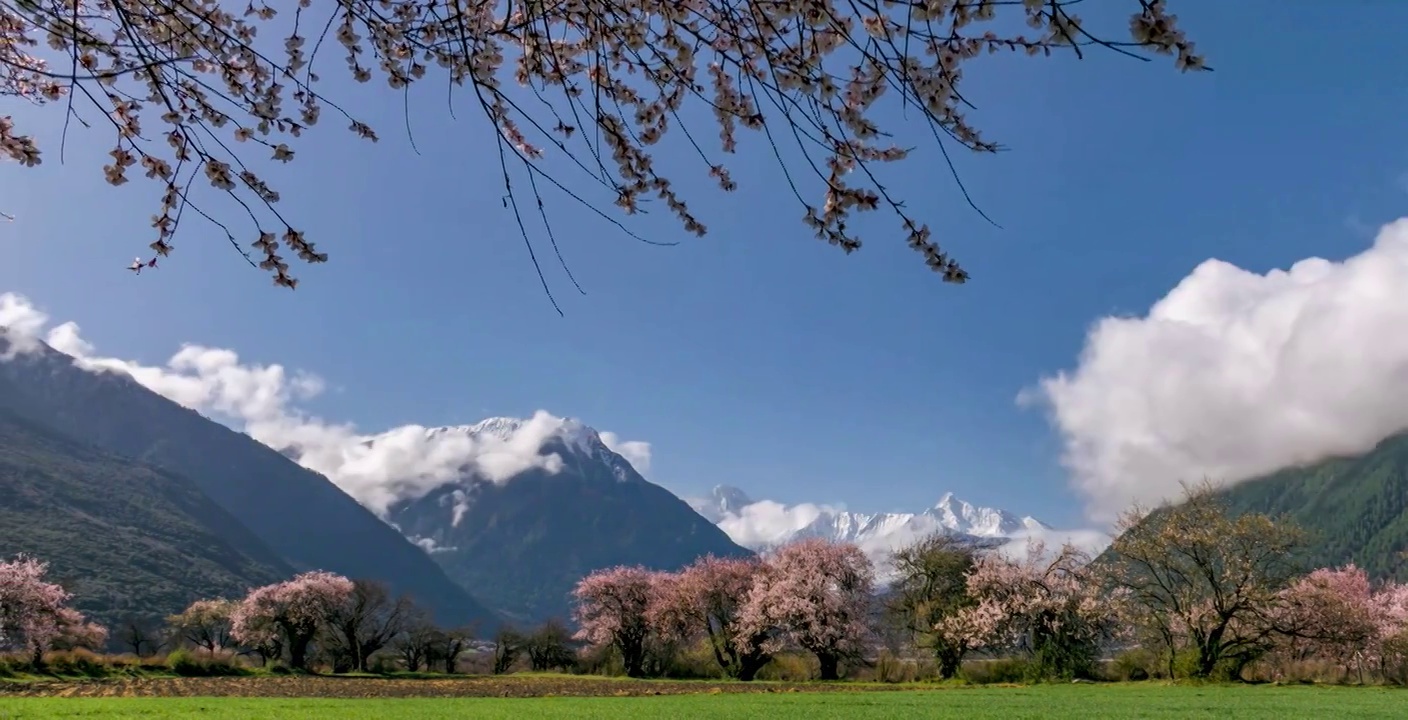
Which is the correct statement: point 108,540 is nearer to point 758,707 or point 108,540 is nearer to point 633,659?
point 633,659

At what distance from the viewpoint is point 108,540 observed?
152m

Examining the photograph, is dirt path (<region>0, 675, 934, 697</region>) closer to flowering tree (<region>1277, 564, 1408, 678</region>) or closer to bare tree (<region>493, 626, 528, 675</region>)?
flowering tree (<region>1277, 564, 1408, 678</region>)

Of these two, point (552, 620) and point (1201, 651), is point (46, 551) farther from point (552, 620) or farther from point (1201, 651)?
point (1201, 651)

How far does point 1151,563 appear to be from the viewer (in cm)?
3531

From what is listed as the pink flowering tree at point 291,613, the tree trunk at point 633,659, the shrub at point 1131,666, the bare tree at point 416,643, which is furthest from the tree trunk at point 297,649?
the shrub at point 1131,666

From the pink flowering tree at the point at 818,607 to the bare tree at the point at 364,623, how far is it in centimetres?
3256

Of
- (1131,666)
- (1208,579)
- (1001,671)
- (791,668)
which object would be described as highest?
(1208,579)

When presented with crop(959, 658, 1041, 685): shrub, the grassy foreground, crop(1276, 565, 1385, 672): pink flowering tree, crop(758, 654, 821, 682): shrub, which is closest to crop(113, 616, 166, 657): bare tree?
the grassy foreground

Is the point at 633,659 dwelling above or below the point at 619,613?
below

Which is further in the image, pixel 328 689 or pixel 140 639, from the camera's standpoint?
pixel 140 639

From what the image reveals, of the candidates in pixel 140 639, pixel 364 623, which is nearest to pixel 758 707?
pixel 364 623

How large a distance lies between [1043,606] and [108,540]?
179m

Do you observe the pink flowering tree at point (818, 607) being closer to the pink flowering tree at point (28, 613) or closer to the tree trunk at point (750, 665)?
the tree trunk at point (750, 665)

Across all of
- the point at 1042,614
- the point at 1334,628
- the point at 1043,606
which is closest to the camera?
the point at 1334,628
